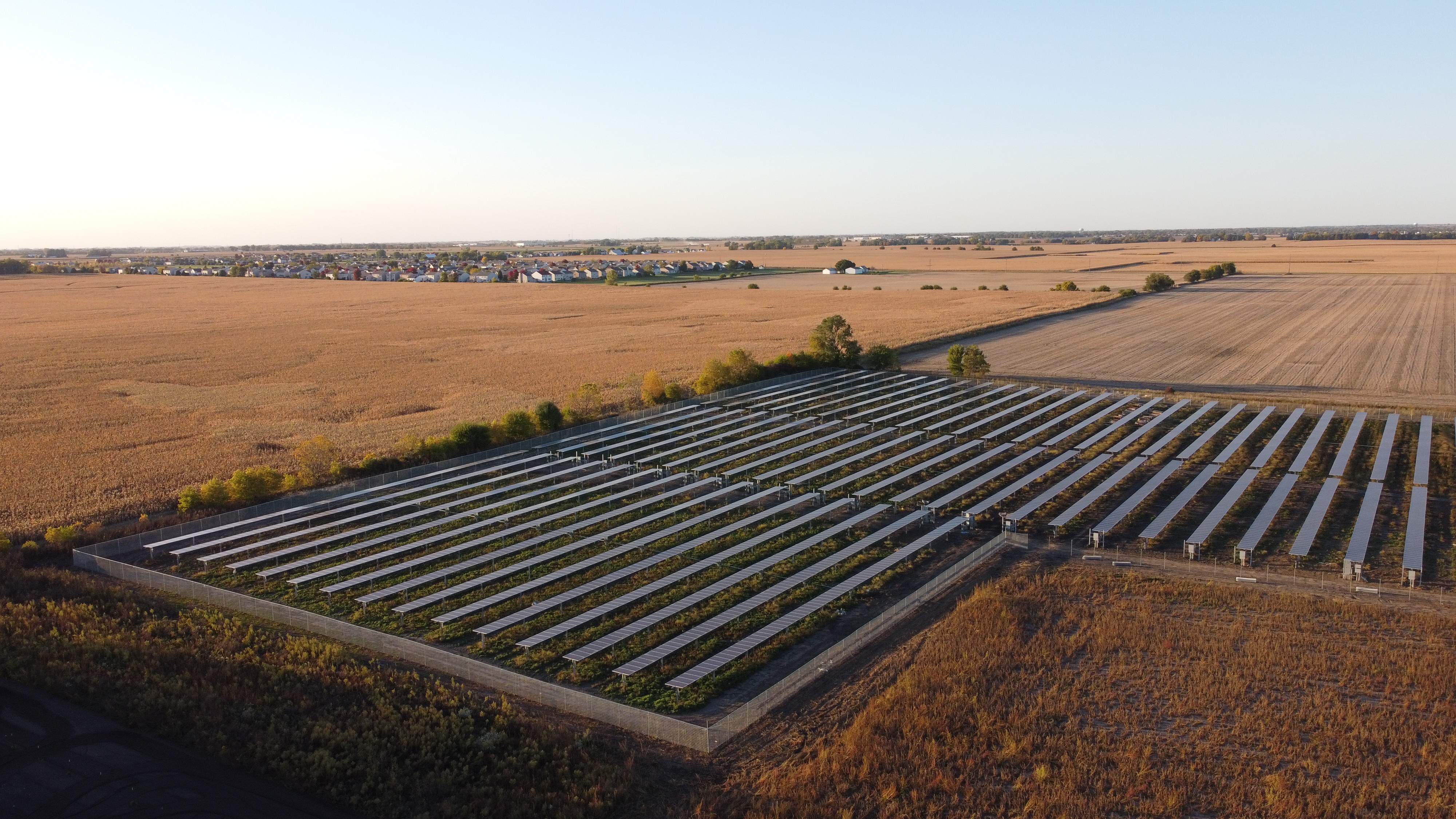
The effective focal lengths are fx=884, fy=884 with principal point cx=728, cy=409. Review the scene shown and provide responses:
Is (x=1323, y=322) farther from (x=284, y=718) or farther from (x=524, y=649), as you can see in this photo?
(x=284, y=718)

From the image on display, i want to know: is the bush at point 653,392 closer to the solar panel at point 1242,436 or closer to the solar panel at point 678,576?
the solar panel at point 678,576

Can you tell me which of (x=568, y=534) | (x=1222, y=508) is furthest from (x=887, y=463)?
(x=568, y=534)

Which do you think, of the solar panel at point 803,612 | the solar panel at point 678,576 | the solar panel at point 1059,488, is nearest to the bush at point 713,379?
the solar panel at point 1059,488

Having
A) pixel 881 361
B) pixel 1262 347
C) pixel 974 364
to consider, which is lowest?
pixel 1262 347

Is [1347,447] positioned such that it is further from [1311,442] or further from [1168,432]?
[1168,432]

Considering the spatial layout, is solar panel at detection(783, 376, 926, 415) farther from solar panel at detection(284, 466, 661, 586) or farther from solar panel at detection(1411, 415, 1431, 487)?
solar panel at detection(1411, 415, 1431, 487)
